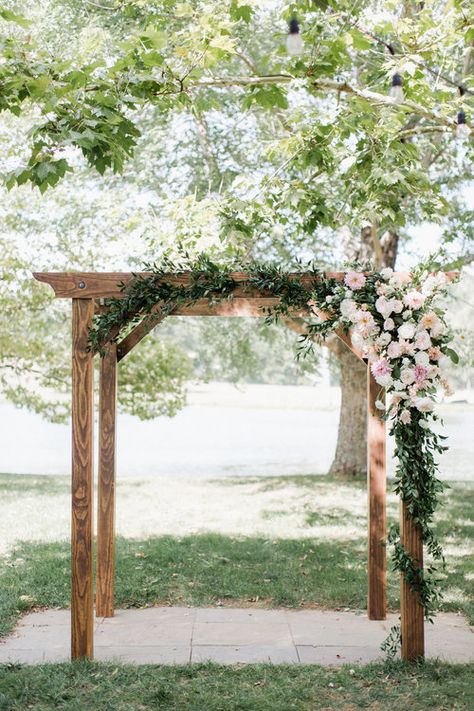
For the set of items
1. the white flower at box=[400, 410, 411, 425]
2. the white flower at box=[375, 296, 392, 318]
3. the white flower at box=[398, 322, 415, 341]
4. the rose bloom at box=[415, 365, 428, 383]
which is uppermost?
the white flower at box=[375, 296, 392, 318]

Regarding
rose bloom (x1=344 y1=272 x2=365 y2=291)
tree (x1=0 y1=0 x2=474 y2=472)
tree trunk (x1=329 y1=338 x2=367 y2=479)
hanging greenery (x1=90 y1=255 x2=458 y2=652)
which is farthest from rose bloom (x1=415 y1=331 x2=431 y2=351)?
tree trunk (x1=329 y1=338 x2=367 y2=479)

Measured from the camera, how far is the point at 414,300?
15.0 feet

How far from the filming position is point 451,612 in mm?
6051

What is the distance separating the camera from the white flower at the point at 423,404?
4445mm

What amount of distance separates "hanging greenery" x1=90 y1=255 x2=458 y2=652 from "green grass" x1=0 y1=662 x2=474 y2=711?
1.35ft

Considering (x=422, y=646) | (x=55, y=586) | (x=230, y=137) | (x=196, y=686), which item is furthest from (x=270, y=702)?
(x=230, y=137)

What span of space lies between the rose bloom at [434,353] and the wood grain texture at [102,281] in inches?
20.0

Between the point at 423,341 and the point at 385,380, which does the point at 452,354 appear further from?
the point at 385,380

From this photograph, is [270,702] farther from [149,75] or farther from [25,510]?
[25,510]

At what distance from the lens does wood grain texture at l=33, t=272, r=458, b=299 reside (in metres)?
4.76

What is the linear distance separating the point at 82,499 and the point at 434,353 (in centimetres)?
229

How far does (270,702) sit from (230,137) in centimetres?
917

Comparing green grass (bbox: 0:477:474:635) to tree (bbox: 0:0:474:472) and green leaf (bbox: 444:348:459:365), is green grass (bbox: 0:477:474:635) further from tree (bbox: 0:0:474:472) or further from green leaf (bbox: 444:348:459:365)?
tree (bbox: 0:0:474:472)

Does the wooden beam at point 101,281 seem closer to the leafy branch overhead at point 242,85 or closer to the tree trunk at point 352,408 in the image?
the leafy branch overhead at point 242,85
